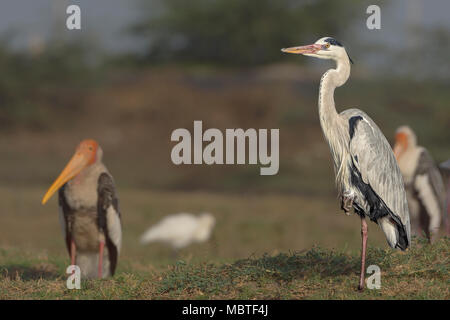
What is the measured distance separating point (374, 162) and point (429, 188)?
364 cm

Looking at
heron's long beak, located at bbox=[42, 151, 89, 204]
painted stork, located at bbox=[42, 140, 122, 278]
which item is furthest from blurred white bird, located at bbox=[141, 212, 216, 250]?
heron's long beak, located at bbox=[42, 151, 89, 204]

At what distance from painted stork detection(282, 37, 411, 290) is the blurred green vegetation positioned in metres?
22.9

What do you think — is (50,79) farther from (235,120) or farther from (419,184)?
(419,184)

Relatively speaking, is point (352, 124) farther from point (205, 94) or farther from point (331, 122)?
point (205, 94)

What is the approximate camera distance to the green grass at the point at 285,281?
5000 millimetres

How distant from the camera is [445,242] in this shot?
19.4 ft

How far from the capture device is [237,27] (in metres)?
28.0

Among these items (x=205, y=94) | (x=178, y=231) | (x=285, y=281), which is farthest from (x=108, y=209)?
(x=205, y=94)

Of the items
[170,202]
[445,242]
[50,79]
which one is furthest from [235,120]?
[445,242]

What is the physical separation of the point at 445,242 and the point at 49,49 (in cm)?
2292

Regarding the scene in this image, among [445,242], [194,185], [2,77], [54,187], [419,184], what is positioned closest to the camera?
[445,242]

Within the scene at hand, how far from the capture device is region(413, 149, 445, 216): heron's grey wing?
8320mm

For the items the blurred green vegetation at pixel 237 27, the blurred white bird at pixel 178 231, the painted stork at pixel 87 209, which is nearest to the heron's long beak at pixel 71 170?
the painted stork at pixel 87 209

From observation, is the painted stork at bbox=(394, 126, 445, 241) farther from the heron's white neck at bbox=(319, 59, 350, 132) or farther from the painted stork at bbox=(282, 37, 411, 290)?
the heron's white neck at bbox=(319, 59, 350, 132)
